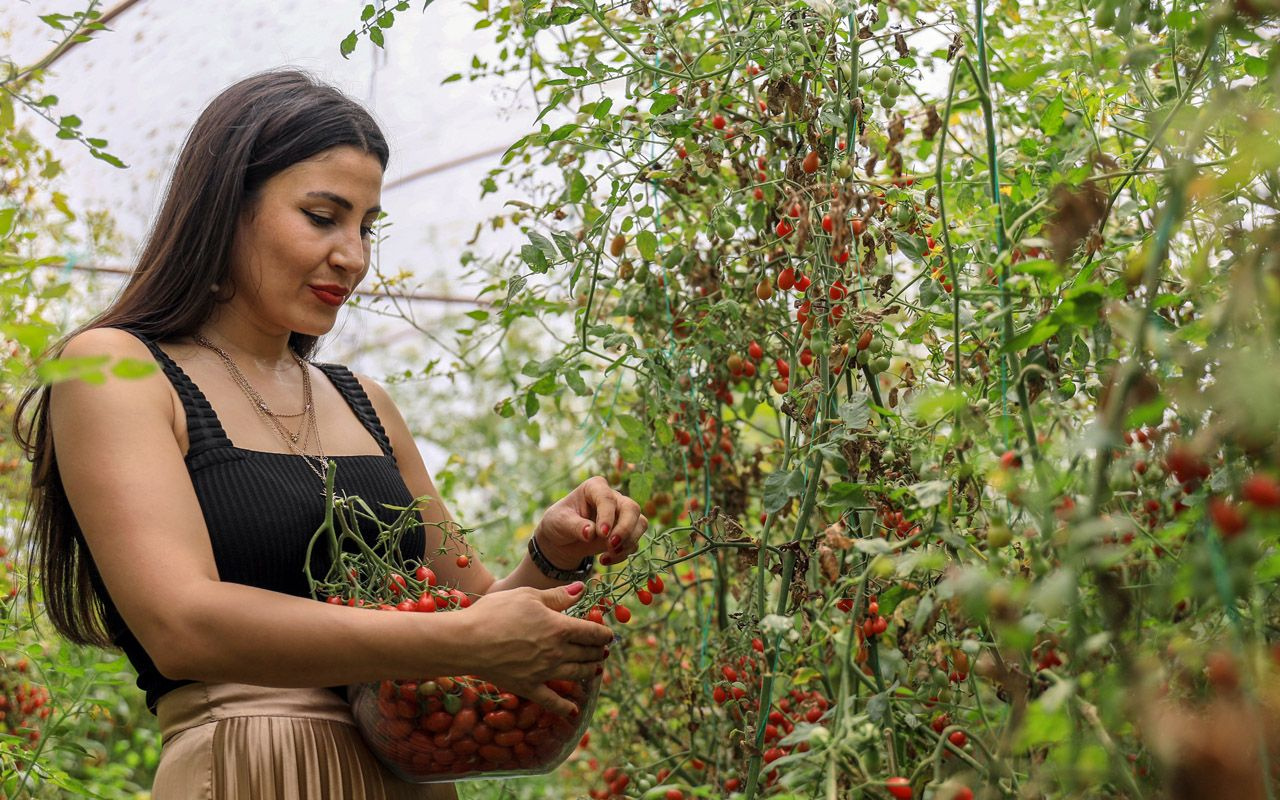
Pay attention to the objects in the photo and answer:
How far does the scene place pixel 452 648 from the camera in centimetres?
98

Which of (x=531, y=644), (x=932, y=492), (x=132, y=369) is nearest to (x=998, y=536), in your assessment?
(x=932, y=492)

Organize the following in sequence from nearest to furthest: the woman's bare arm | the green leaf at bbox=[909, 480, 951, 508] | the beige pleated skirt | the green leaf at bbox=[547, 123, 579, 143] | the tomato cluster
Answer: the green leaf at bbox=[909, 480, 951, 508] < the woman's bare arm < the beige pleated skirt < the green leaf at bbox=[547, 123, 579, 143] < the tomato cluster

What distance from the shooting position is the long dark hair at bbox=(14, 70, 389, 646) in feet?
4.09

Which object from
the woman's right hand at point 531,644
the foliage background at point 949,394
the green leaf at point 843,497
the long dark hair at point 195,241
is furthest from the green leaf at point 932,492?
the long dark hair at point 195,241

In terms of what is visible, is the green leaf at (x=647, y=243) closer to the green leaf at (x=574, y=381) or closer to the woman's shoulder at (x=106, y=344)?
the green leaf at (x=574, y=381)

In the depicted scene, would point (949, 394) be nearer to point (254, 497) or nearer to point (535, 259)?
point (535, 259)

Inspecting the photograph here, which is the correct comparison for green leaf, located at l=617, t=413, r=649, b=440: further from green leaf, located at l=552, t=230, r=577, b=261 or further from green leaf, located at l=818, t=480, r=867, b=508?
green leaf, located at l=818, t=480, r=867, b=508

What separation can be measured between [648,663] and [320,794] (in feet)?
3.66

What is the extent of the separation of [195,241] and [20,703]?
106 cm

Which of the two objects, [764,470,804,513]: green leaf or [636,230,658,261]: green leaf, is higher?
[636,230,658,261]: green leaf

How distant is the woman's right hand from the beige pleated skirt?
26cm

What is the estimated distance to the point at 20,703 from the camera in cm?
191

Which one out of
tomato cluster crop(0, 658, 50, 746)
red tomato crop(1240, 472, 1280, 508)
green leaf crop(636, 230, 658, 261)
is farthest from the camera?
tomato cluster crop(0, 658, 50, 746)

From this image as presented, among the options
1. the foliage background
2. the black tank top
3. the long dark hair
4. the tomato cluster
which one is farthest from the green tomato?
the tomato cluster
